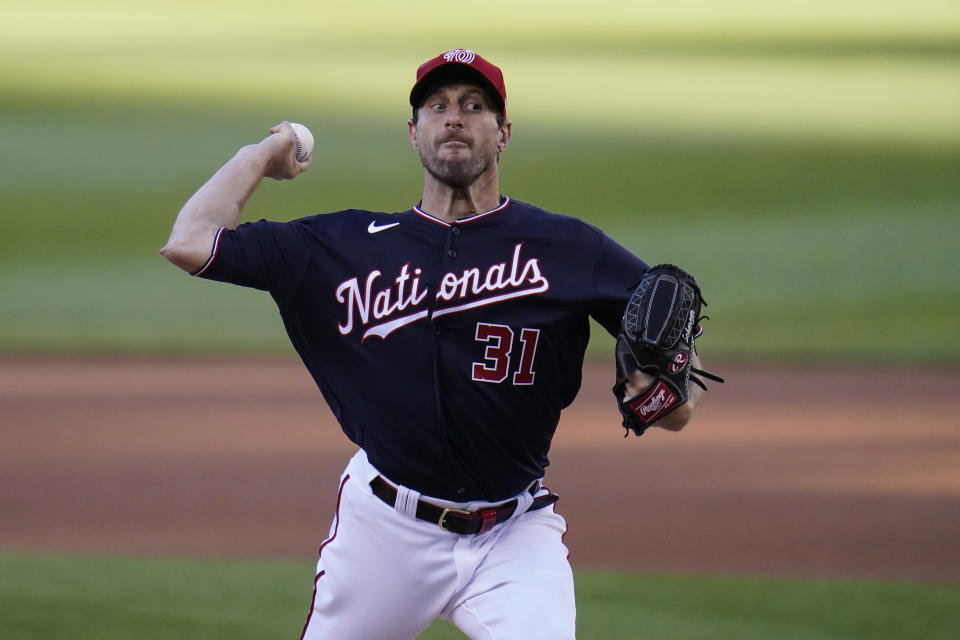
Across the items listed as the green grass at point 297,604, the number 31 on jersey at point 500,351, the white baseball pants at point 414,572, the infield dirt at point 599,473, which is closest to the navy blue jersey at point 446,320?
the number 31 on jersey at point 500,351

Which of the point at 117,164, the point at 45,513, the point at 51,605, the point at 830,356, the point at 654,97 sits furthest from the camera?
the point at 654,97

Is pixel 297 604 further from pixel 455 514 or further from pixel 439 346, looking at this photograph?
pixel 439 346

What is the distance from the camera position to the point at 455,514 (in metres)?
3.57

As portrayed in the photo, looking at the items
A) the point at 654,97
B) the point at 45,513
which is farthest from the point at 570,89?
the point at 45,513

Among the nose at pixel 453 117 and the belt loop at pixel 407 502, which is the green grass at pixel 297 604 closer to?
the belt loop at pixel 407 502

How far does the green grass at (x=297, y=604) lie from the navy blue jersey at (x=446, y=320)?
2.08m

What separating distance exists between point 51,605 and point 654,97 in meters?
19.2

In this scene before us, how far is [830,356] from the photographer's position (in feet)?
44.0

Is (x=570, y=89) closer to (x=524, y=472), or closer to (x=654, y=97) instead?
(x=654, y=97)

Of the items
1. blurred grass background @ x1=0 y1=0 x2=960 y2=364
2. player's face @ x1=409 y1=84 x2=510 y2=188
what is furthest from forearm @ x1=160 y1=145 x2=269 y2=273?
blurred grass background @ x1=0 y1=0 x2=960 y2=364

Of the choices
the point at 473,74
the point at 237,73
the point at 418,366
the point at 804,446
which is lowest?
the point at 804,446

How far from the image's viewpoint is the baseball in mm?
3861

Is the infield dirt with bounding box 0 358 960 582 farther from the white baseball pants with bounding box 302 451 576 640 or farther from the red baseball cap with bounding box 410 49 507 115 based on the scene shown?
the red baseball cap with bounding box 410 49 507 115

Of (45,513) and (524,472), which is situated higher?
(524,472)
